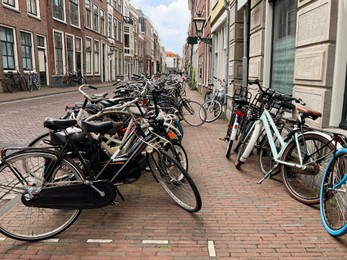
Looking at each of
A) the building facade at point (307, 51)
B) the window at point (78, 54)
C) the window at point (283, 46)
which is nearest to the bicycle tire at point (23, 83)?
the window at point (78, 54)

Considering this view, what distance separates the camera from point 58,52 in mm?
23766

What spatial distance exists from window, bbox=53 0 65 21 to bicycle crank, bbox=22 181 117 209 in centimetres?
2286

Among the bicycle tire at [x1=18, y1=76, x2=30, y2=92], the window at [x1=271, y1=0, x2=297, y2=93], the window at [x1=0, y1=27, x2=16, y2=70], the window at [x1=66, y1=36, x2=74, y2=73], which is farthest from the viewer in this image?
the window at [x1=66, y1=36, x2=74, y2=73]

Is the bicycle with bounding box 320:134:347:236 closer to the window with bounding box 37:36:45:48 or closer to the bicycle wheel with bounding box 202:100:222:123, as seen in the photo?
the bicycle wheel with bounding box 202:100:222:123

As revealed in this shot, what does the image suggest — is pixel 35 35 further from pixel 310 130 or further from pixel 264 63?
pixel 310 130

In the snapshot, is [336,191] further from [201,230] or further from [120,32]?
[120,32]

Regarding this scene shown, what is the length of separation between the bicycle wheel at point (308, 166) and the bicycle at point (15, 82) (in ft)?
54.3

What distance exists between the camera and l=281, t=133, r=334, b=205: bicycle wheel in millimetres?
3439

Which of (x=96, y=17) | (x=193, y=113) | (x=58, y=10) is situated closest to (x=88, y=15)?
(x=96, y=17)

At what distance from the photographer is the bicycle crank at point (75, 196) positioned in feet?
9.32

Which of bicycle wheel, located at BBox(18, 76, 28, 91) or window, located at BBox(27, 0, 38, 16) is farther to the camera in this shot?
window, located at BBox(27, 0, 38, 16)

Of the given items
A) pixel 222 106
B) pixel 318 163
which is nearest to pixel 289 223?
pixel 318 163

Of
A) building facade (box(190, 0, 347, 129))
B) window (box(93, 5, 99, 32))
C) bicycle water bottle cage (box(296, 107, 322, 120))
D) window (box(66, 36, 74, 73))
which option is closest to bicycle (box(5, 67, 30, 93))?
window (box(66, 36, 74, 73))

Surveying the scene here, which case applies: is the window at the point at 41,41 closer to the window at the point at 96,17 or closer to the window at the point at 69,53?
the window at the point at 69,53
